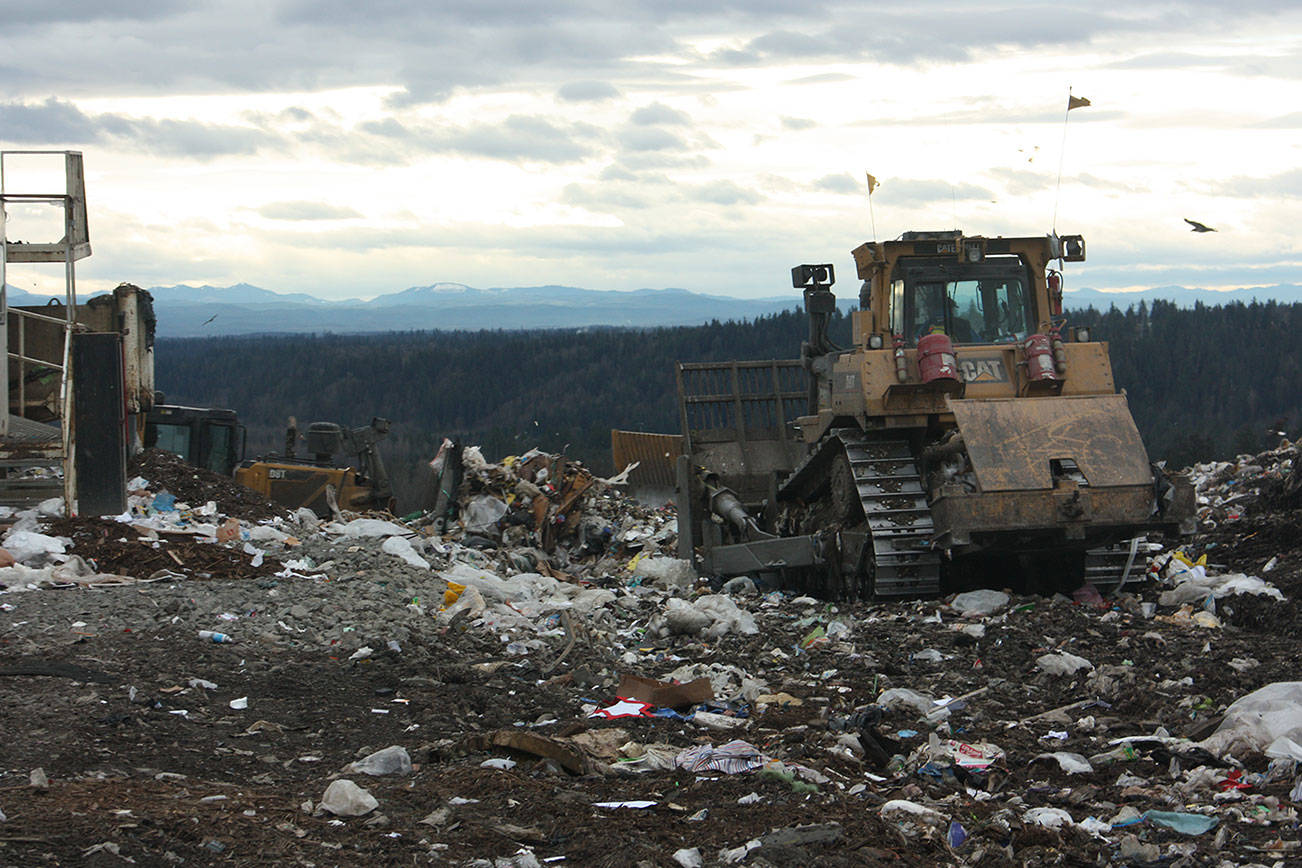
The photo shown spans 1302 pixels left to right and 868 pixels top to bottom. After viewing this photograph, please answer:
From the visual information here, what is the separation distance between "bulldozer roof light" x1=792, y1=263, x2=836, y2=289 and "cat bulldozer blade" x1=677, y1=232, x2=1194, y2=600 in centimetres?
87

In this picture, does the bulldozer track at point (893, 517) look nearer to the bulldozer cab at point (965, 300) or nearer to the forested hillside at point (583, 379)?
the bulldozer cab at point (965, 300)

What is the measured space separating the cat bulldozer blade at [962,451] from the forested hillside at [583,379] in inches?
1327

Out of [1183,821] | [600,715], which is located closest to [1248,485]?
[600,715]

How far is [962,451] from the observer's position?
951 centimetres

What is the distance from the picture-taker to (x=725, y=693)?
24.4ft

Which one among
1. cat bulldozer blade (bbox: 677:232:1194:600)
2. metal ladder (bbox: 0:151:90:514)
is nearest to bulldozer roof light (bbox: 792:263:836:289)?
cat bulldozer blade (bbox: 677:232:1194:600)

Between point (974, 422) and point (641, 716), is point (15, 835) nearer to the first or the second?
point (641, 716)

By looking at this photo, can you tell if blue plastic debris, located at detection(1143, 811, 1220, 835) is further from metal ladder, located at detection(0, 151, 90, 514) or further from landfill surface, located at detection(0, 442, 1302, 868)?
metal ladder, located at detection(0, 151, 90, 514)

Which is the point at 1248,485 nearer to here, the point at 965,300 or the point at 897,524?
the point at 965,300

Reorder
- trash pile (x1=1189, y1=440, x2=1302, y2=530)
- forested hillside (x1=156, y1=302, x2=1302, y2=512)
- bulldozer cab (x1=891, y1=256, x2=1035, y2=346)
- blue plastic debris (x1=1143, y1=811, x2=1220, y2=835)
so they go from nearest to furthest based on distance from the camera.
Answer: blue plastic debris (x1=1143, y1=811, x2=1220, y2=835) < bulldozer cab (x1=891, y1=256, x2=1035, y2=346) < trash pile (x1=1189, y1=440, x2=1302, y2=530) < forested hillside (x1=156, y1=302, x2=1302, y2=512)

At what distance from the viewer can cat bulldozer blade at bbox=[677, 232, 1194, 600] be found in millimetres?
9016

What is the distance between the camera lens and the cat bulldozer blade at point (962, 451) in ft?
29.6

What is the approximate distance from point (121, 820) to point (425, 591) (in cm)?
553

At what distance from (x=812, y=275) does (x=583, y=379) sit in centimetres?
7453
